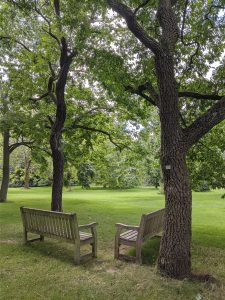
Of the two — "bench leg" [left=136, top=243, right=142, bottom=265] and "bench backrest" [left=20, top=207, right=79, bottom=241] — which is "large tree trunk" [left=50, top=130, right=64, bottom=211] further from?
"bench leg" [left=136, top=243, right=142, bottom=265]

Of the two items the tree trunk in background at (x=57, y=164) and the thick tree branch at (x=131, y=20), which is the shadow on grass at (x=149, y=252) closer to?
the tree trunk in background at (x=57, y=164)

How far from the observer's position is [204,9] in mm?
8250

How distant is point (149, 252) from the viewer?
7.67 meters

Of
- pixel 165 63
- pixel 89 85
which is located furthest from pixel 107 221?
pixel 165 63

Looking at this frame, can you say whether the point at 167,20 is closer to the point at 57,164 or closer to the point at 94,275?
the point at 94,275

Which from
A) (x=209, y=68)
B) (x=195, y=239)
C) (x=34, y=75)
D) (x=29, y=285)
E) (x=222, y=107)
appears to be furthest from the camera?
(x=34, y=75)

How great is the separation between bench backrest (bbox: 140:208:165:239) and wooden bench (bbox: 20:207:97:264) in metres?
1.20

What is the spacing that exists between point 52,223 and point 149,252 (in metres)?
2.64

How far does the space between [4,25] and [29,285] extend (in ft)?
27.8

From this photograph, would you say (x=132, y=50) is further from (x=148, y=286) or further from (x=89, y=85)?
(x=148, y=286)

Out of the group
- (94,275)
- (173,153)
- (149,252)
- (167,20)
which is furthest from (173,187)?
(167,20)

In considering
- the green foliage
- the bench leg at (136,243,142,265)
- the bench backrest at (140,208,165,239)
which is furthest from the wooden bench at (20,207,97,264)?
the green foliage

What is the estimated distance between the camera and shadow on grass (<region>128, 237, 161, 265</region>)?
7039 mm

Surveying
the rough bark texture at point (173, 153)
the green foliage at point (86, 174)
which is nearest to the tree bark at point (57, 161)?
the rough bark texture at point (173, 153)
